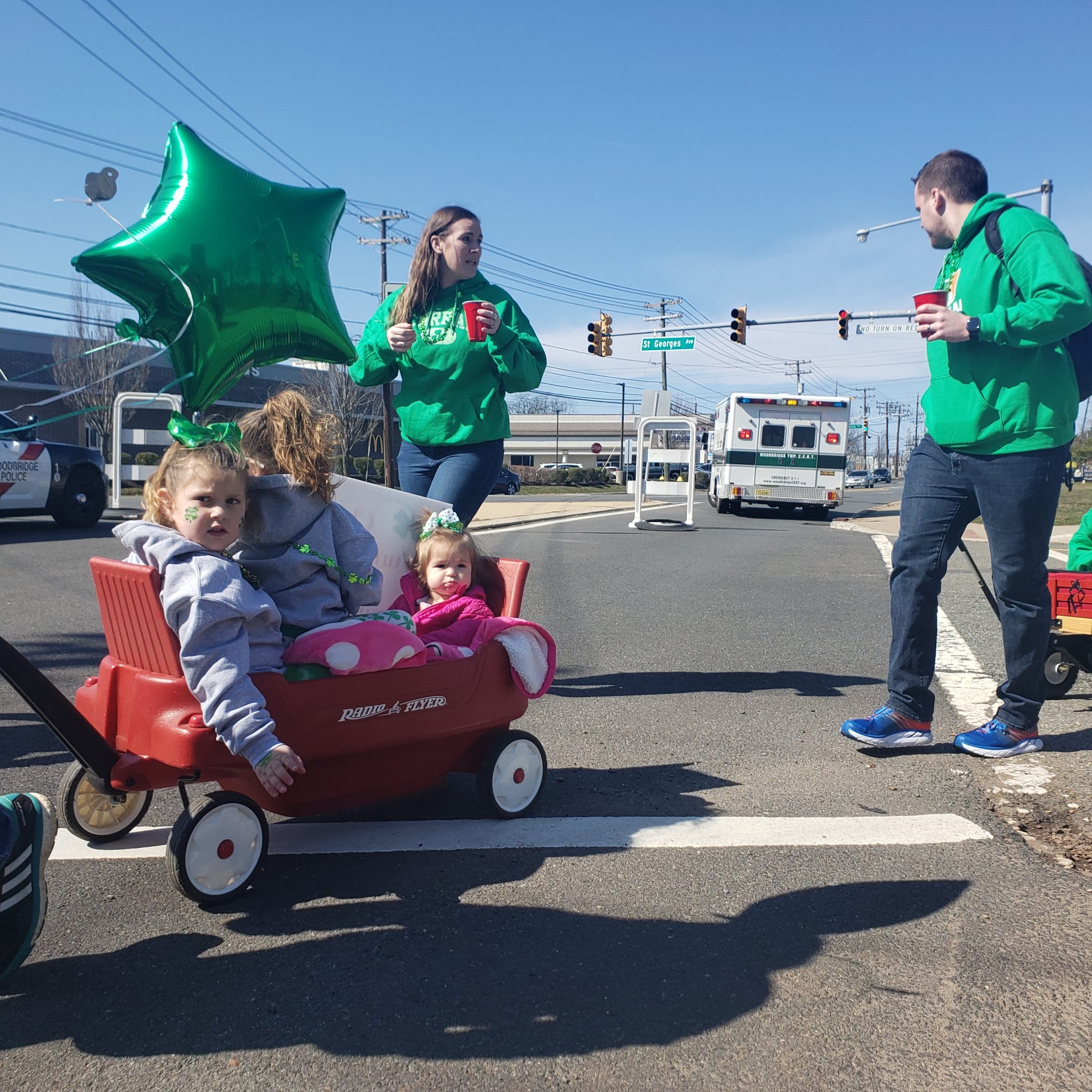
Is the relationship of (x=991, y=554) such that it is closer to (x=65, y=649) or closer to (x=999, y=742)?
(x=999, y=742)

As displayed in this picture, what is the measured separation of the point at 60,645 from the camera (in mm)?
5816

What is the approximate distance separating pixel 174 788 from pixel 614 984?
189 centimetres

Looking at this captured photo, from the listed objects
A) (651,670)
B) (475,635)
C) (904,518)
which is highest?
(904,518)

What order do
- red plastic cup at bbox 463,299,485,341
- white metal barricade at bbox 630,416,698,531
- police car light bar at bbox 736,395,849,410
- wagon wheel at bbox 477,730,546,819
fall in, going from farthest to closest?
police car light bar at bbox 736,395,849,410, white metal barricade at bbox 630,416,698,531, red plastic cup at bbox 463,299,485,341, wagon wheel at bbox 477,730,546,819

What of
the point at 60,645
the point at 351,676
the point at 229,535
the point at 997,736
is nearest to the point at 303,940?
the point at 351,676

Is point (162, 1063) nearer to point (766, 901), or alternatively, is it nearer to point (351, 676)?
point (351, 676)

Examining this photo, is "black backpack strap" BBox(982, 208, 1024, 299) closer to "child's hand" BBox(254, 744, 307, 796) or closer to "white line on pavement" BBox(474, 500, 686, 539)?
"child's hand" BBox(254, 744, 307, 796)

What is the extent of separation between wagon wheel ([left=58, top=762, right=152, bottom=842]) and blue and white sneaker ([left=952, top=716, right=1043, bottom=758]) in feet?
9.40

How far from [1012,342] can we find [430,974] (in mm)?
2778

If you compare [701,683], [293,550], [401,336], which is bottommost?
[701,683]

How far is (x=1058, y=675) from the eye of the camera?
15.7ft

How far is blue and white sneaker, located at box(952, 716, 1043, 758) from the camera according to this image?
3787 millimetres

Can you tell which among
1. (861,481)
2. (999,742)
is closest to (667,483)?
(999,742)

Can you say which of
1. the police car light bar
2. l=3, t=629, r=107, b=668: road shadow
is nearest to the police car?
l=3, t=629, r=107, b=668: road shadow
